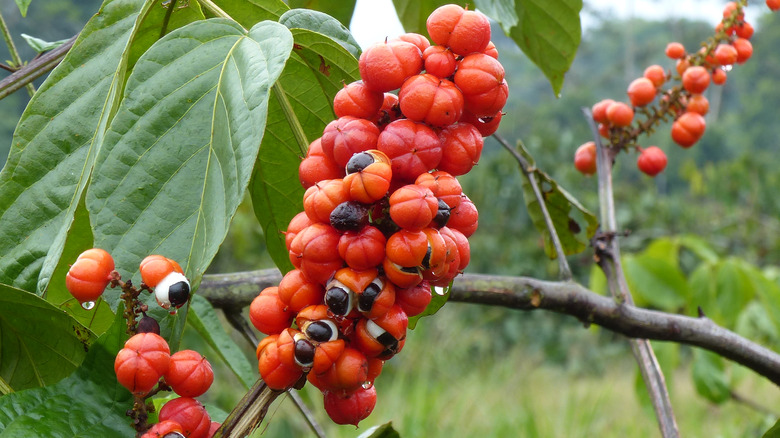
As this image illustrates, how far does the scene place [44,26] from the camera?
13094 millimetres

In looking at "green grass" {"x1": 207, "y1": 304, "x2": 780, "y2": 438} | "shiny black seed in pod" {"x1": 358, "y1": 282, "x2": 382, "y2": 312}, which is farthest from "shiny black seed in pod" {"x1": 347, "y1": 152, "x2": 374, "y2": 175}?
"green grass" {"x1": 207, "y1": 304, "x2": 780, "y2": 438}

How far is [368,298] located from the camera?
24.2 inches

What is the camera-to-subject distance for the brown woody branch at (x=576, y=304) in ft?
4.10

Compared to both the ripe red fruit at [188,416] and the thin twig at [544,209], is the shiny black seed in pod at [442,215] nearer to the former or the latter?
the ripe red fruit at [188,416]

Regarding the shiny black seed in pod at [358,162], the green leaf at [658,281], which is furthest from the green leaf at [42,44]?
the green leaf at [658,281]

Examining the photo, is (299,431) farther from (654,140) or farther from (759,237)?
(654,140)

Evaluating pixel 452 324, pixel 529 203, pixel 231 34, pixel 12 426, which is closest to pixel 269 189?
pixel 231 34

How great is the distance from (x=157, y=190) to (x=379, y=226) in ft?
0.71

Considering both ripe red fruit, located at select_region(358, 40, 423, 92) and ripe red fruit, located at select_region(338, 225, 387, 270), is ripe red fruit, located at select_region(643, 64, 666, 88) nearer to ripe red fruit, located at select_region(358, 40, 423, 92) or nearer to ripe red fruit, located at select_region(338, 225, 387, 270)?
ripe red fruit, located at select_region(358, 40, 423, 92)

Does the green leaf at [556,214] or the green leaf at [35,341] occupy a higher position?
the green leaf at [556,214]

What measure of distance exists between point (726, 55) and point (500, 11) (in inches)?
32.7

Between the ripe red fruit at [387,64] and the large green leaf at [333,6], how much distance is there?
0.58 m

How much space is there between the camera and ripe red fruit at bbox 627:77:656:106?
1.67 meters

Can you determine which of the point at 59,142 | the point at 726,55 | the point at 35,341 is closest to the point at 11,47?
the point at 59,142
